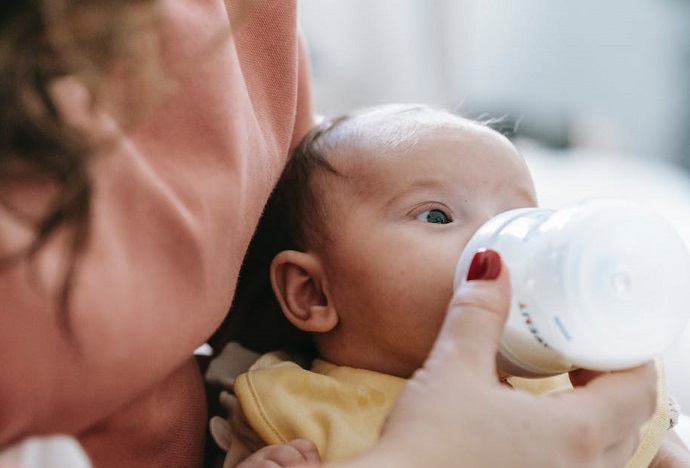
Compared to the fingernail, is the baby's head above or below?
below

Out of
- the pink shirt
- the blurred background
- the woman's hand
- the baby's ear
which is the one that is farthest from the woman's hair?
the blurred background

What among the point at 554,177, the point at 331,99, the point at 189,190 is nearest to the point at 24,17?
the point at 189,190

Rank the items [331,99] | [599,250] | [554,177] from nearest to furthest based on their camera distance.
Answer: [599,250], [554,177], [331,99]

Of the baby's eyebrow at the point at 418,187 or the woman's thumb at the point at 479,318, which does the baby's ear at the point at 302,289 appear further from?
the woman's thumb at the point at 479,318

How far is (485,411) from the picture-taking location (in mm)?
623

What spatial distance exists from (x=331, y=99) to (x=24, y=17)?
1.76 metres

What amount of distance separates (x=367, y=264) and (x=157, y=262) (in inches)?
10.6

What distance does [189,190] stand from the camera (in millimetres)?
679

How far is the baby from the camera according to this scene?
84 cm

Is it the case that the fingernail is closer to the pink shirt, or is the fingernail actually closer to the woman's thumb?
the woman's thumb

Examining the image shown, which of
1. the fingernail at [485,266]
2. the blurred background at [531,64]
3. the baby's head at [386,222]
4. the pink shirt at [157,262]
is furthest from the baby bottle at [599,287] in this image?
the blurred background at [531,64]

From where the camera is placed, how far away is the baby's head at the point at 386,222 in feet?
2.76

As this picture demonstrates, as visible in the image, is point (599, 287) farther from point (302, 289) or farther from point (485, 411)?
point (302, 289)

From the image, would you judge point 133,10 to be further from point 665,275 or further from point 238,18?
point 665,275
